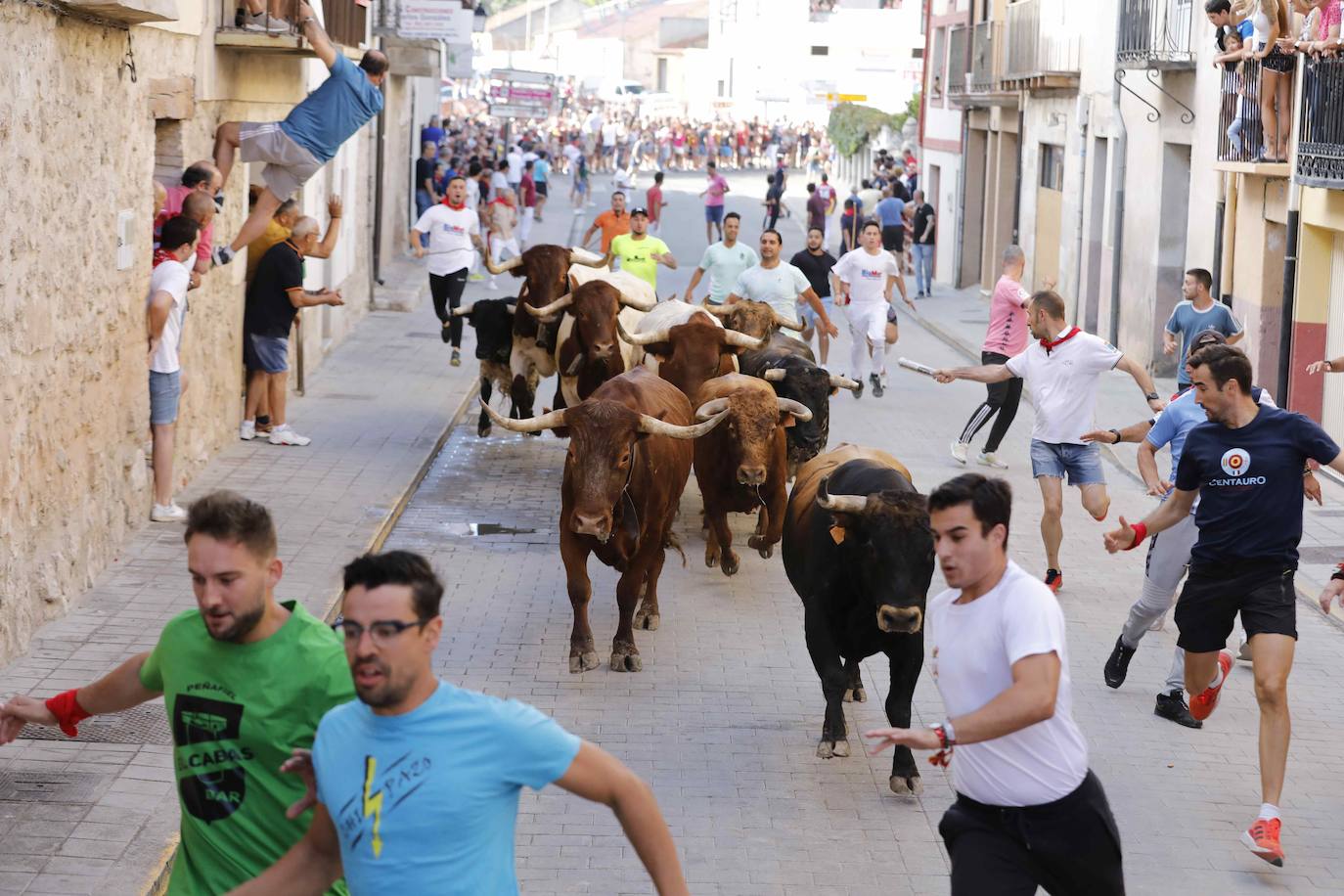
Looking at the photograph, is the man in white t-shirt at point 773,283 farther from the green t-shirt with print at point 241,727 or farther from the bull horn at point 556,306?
the green t-shirt with print at point 241,727

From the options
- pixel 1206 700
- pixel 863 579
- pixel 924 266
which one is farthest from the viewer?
pixel 924 266

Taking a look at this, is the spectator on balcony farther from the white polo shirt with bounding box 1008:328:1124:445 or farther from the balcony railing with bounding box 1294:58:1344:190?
the balcony railing with bounding box 1294:58:1344:190

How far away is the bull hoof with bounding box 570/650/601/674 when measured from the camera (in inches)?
389

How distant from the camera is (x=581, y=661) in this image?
32.5 feet

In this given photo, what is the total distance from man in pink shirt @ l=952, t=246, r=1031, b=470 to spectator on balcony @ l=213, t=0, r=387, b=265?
560cm

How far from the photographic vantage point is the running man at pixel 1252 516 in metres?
7.37

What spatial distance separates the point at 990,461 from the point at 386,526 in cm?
592

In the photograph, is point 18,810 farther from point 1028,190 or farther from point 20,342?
point 1028,190

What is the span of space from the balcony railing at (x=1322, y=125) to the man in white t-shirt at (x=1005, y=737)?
1220 centimetres

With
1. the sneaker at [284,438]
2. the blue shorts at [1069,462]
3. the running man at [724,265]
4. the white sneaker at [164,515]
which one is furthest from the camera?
the running man at [724,265]

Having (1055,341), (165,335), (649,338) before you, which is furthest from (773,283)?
(165,335)

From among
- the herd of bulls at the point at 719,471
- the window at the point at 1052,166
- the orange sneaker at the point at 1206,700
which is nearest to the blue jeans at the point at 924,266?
the window at the point at 1052,166

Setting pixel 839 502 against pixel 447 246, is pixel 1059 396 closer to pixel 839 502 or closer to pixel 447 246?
pixel 839 502

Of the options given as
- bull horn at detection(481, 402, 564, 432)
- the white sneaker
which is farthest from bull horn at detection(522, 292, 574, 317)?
bull horn at detection(481, 402, 564, 432)
